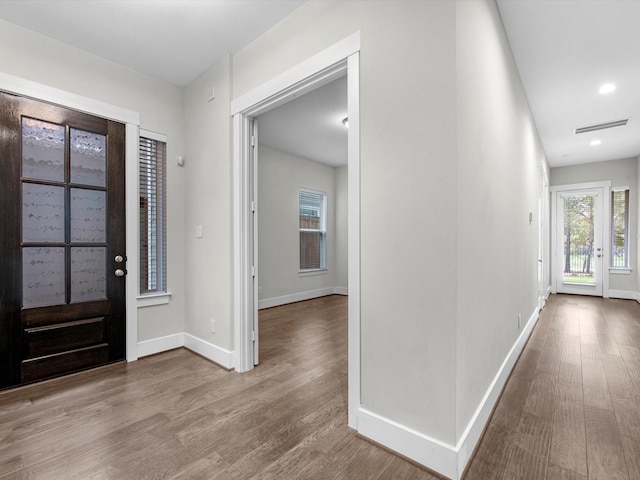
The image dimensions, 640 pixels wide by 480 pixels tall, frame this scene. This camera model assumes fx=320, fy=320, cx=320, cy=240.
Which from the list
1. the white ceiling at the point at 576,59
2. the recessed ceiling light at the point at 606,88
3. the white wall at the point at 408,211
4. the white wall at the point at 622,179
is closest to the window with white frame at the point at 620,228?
the white wall at the point at 622,179

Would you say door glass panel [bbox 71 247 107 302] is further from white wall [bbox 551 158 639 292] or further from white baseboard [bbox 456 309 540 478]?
white wall [bbox 551 158 639 292]

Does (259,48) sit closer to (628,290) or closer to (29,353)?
(29,353)

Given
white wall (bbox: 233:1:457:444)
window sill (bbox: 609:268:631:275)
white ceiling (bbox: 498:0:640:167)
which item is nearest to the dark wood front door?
white wall (bbox: 233:1:457:444)

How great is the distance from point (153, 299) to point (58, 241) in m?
0.92

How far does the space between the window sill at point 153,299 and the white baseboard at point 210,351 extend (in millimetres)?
427

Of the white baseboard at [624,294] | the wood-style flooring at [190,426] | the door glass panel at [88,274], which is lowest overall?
the wood-style flooring at [190,426]

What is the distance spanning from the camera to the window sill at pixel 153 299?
3.04 metres

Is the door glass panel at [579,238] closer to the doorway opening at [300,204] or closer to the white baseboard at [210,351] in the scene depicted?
the doorway opening at [300,204]

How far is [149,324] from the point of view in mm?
3104

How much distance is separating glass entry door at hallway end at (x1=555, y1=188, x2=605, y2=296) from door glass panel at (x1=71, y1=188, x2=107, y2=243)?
795cm

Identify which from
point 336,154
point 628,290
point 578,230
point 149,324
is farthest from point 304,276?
point 628,290

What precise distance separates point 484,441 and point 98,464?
2.02 metres

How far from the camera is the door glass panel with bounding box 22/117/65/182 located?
2.47 metres

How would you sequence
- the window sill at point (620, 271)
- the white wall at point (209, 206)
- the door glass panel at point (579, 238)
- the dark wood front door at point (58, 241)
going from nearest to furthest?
1. the dark wood front door at point (58, 241)
2. the white wall at point (209, 206)
3. the window sill at point (620, 271)
4. the door glass panel at point (579, 238)
